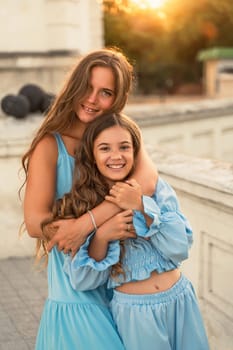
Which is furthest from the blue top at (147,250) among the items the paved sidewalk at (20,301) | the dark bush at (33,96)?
the dark bush at (33,96)

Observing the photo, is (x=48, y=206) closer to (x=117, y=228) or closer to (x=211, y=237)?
(x=117, y=228)

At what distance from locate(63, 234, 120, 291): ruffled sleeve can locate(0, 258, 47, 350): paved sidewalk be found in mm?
1910

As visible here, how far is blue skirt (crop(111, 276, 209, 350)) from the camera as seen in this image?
104 inches

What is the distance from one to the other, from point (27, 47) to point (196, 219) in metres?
8.13

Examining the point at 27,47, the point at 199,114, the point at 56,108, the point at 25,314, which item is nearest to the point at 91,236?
the point at 56,108

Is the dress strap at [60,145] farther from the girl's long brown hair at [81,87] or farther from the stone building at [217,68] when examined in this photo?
the stone building at [217,68]

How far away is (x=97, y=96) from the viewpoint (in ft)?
8.82

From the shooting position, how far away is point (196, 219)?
13.3ft

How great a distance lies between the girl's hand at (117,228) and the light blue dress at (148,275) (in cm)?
4

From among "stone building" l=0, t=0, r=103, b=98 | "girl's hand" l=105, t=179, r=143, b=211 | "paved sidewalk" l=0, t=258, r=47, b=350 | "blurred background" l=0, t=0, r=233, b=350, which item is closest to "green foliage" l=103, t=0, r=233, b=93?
"blurred background" l=0, t=0, r=233, b=350

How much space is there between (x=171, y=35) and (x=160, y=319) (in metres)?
34.7

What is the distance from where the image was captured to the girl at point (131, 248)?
260 cm

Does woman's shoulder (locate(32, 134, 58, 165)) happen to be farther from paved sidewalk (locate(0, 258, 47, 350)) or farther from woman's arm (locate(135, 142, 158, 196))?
paved sidewalk (locate(0, 258, 47, 350))

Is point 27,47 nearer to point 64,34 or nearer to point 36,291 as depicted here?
point 64,34
